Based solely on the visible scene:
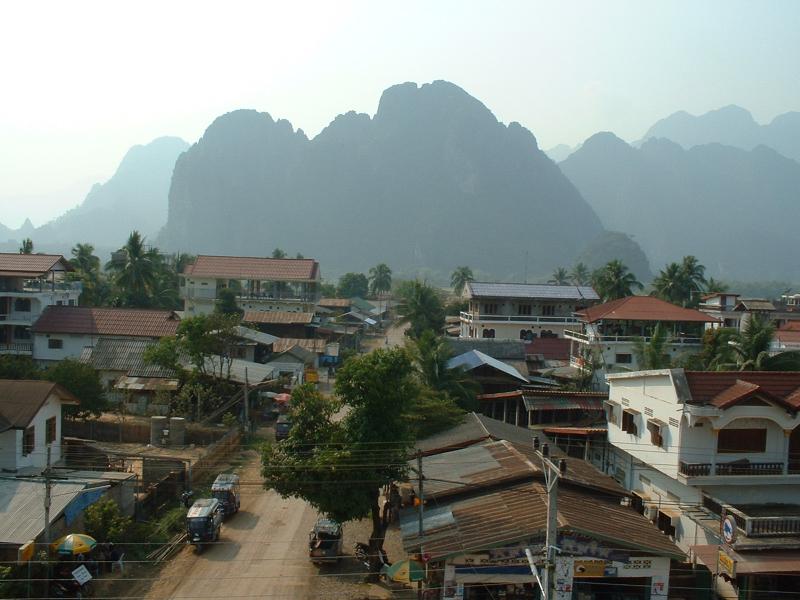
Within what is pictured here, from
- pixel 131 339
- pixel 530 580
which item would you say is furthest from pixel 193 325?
pixel 530 580

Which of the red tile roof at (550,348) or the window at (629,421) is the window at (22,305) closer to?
the red tile roof at (550,348)

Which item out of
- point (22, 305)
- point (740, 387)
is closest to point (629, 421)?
point (740, 387)

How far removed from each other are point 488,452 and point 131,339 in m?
25.0

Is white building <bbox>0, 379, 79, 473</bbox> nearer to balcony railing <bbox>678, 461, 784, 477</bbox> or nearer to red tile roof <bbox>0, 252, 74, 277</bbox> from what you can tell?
balcony railing <bbox>678, 461, 784, 477</bbox>

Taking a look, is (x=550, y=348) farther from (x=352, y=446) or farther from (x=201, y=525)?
(x=201, y=525)

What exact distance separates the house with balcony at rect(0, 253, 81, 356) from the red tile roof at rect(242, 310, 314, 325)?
13.1 metres

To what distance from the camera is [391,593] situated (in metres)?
17.2

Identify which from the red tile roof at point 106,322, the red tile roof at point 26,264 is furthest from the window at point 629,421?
the red tile roof at point 26,264

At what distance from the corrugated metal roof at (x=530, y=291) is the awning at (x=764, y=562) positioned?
3387cm

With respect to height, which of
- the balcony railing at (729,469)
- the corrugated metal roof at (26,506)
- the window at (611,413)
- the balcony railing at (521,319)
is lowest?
the corrugated metal roof at (26,506)

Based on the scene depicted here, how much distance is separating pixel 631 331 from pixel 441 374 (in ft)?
47.9

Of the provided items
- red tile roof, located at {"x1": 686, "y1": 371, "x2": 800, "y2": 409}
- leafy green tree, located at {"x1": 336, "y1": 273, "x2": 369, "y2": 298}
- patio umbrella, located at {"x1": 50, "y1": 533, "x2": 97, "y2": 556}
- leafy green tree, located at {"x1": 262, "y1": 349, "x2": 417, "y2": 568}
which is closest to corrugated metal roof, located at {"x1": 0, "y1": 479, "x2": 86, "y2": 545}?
patio umbrella, located at {"x1": 50, "y1": 533, "x2": 97, "y2": 556}

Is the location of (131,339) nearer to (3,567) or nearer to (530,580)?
(3,567)

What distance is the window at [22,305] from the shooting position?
42.7 m
